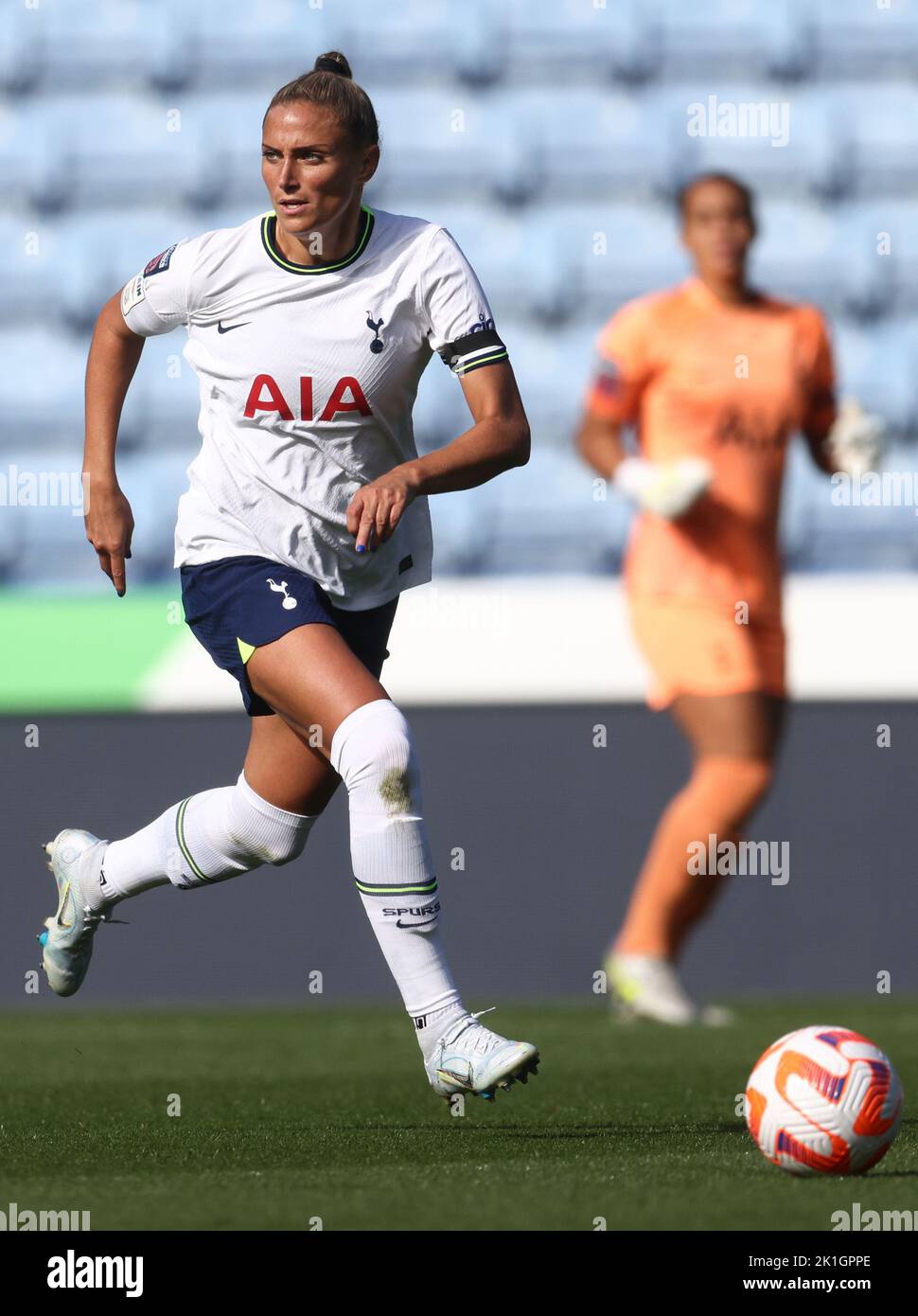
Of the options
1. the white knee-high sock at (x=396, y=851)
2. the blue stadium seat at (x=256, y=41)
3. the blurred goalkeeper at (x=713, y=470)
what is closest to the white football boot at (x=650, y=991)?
the blurred goalkeeper at (x=713, y=470)

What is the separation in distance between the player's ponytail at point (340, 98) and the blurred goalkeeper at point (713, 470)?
2944 mm

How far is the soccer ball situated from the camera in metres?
3.18

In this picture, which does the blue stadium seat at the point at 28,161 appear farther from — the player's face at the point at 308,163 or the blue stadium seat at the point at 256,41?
the player's face at the point at 308,163

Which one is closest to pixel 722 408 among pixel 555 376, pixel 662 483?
pixel 662 483

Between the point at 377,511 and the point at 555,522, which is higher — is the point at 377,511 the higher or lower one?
the lower one

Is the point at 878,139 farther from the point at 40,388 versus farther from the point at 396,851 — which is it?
the point at 396,851

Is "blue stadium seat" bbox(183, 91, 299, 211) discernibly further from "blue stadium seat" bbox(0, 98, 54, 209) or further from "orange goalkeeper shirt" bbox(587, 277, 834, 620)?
"orange goalkeeper shirt" bbox(587, 277, 834, 620)

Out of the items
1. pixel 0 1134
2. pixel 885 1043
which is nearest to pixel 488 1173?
pixel 0 1134

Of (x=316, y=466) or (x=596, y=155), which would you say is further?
(x=596, y=155)

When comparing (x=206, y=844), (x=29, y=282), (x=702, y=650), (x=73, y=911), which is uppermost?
(x=29, y=282)

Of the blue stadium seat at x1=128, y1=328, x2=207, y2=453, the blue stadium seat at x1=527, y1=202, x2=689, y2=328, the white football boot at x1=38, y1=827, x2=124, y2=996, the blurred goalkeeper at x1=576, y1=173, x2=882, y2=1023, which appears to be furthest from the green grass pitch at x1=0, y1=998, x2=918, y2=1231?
the blue stadium seat at x1=527, y1=202, x2=689, y2=328

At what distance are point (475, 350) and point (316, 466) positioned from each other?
363 millimetres

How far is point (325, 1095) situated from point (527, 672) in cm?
259

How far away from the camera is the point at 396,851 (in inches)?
146
